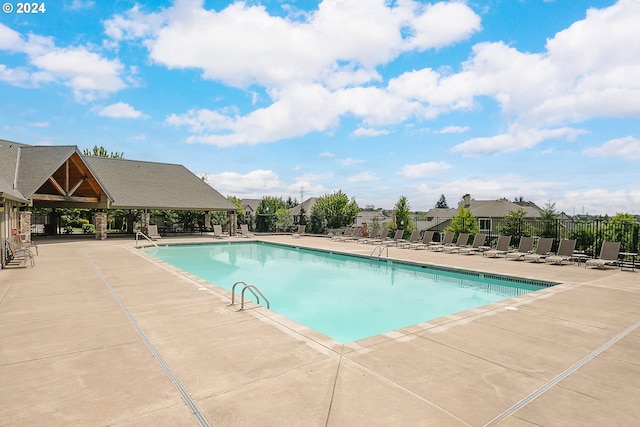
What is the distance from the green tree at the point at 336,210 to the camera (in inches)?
1200

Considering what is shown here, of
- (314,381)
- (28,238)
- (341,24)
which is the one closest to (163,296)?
(314,381)

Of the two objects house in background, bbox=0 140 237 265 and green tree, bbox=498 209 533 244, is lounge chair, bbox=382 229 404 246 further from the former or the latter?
house in background, bbox=0 140 237 265

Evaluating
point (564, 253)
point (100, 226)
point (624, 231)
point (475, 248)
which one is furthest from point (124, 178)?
point (624, 231)

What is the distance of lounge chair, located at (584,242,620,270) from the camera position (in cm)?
1230

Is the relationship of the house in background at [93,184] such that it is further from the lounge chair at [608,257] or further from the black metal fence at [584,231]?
the lounge chair at [608,257]

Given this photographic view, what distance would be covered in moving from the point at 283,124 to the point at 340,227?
10.2m

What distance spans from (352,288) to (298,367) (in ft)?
23.8

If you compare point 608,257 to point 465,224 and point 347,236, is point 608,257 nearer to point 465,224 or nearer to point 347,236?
point 465,224

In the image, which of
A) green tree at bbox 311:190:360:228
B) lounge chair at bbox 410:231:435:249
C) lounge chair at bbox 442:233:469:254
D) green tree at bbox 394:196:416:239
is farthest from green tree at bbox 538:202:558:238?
green tree at bbox 311:190:360:228

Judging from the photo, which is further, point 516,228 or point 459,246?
point 516,228

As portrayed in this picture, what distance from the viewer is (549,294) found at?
319 inches

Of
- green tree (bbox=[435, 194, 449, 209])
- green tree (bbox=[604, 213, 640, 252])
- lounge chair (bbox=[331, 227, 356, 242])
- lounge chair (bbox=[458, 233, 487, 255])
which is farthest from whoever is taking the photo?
green tree (bbox=[435, 194, 449, 209])

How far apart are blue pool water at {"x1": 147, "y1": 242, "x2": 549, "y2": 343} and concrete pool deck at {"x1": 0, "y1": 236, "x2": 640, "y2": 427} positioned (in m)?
2.04

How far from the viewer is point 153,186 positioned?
26.7 m
